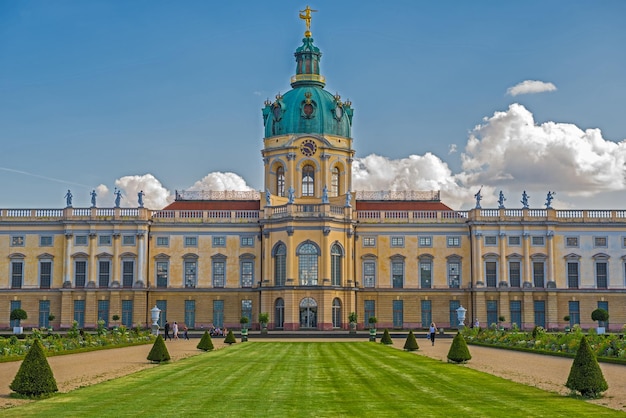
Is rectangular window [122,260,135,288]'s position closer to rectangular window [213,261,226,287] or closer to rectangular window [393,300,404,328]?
rectangular window [213,261,226,287]

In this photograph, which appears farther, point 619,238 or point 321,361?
point 619,238

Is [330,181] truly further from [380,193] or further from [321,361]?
[321,361]

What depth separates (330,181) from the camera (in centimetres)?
7838

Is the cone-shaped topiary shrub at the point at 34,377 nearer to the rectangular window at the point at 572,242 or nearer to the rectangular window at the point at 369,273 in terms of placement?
the rectangular window at the point at 369,273

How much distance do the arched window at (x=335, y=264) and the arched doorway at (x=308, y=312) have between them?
253 centimetres

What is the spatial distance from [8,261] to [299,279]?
25305 mm

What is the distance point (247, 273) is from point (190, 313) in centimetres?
598

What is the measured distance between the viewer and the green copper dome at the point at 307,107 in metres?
78.1

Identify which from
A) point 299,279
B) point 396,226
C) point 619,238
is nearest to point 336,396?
point 299,279

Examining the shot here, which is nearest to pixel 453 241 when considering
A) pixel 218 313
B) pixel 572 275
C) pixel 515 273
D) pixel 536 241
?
pixel 515 273

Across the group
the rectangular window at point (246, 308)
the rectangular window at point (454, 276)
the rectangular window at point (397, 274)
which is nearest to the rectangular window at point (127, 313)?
the rectangular window at point (246, 308)

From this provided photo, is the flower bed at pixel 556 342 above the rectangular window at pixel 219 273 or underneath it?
underneath

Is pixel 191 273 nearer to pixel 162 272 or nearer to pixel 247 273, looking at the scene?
pixel 162 272

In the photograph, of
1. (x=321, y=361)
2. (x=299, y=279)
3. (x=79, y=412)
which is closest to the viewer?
(x=79, y=412)
